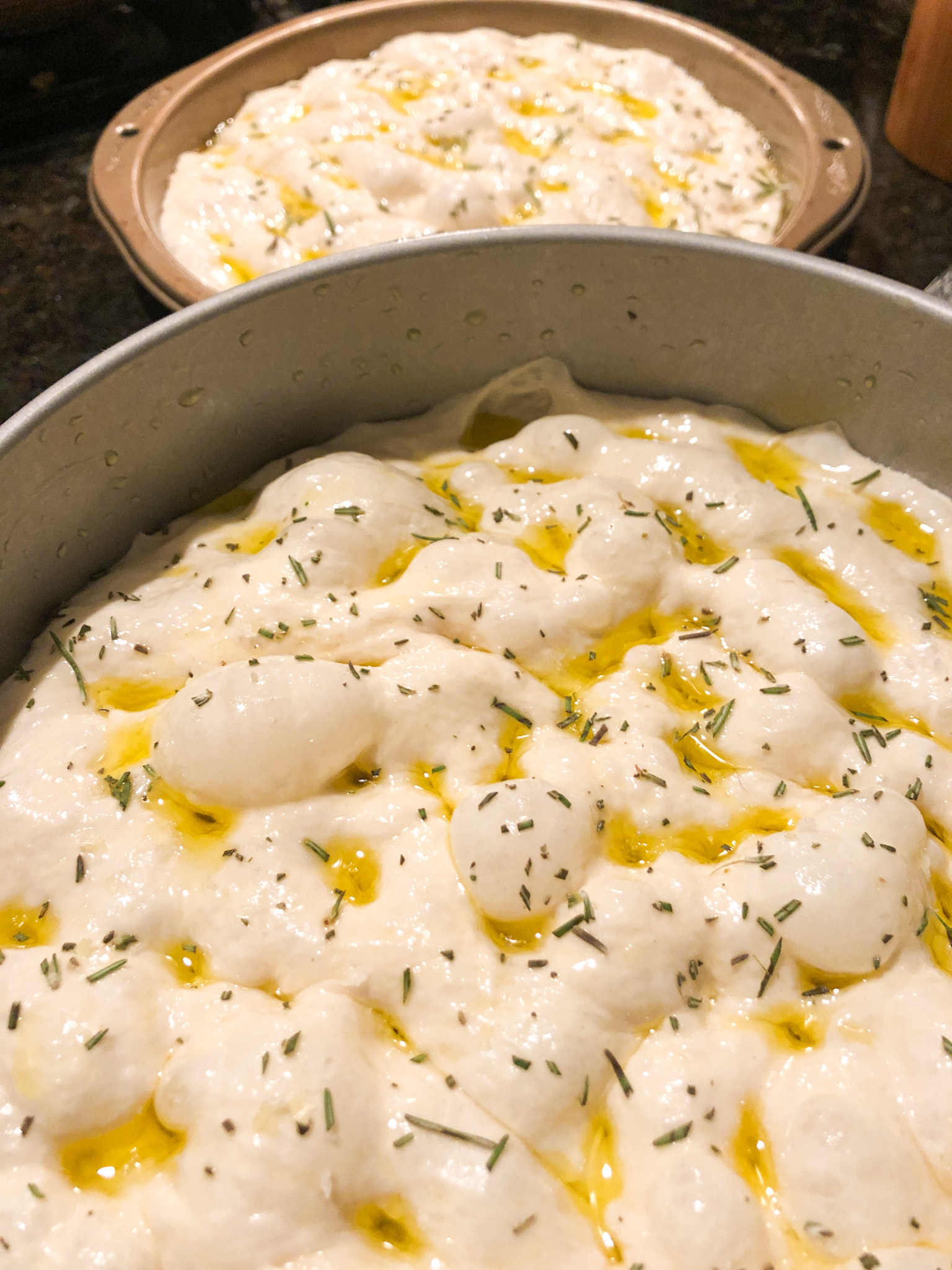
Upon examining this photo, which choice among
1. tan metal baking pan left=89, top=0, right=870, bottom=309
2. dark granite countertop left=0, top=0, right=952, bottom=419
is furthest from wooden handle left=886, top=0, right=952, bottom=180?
tan metal baking pan left=89, top=0, right=870, bottom=309

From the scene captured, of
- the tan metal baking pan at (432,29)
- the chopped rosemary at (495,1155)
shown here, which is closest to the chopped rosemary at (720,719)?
the chopped rosemary at (495,1155)

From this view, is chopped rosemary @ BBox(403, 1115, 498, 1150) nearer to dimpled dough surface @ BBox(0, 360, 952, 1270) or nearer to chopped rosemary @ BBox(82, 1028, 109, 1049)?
dimpled dough surface @ BBox(0, 360, 952, 1270)

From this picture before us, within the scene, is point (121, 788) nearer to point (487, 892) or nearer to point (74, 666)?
point (74, 666)

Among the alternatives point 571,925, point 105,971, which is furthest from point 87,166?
point 571,925

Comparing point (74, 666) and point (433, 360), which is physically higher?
point (433, 360)

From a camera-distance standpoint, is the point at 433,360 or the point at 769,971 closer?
the point at 769,971

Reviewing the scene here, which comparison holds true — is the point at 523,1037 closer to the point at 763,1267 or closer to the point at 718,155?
the point at 763,1267

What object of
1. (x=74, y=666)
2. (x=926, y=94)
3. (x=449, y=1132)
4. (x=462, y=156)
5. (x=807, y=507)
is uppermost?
(x=926, y=94)

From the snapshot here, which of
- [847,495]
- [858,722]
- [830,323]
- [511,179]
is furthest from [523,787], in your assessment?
[511,179]
